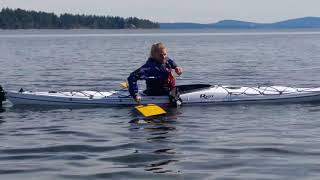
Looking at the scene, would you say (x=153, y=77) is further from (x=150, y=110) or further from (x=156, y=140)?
(x=156, y=140)

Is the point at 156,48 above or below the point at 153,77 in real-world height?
above

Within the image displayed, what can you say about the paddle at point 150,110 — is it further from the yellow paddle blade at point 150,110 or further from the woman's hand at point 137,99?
the woman's hand at point 137,99

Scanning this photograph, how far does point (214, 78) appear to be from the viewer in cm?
2355

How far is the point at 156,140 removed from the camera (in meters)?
10.4

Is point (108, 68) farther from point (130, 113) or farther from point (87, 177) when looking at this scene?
point (87, 177)

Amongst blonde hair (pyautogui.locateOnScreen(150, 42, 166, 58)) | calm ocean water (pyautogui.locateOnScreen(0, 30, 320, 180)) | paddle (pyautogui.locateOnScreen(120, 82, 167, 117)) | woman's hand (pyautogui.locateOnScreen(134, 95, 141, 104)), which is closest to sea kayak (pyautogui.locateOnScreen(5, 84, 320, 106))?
calm ocean water (pyautogui.locateOnScreen(0, 30, 320, 180))

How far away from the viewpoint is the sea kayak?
14664 mm

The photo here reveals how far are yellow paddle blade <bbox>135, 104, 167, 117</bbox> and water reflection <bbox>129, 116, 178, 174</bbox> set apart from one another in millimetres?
112

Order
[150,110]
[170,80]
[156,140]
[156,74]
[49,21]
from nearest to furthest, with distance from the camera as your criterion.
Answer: [156,140]
[150,110]
[156,74]
[170,80]
[49,21]

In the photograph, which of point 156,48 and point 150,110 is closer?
point 150,110

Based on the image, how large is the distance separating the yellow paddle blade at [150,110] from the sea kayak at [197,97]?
1.24 metres

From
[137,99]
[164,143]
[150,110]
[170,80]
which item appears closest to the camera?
[164,143]

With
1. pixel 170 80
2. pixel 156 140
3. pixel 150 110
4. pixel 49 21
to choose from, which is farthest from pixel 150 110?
pixel 49 21

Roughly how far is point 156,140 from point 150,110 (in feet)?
8.83
